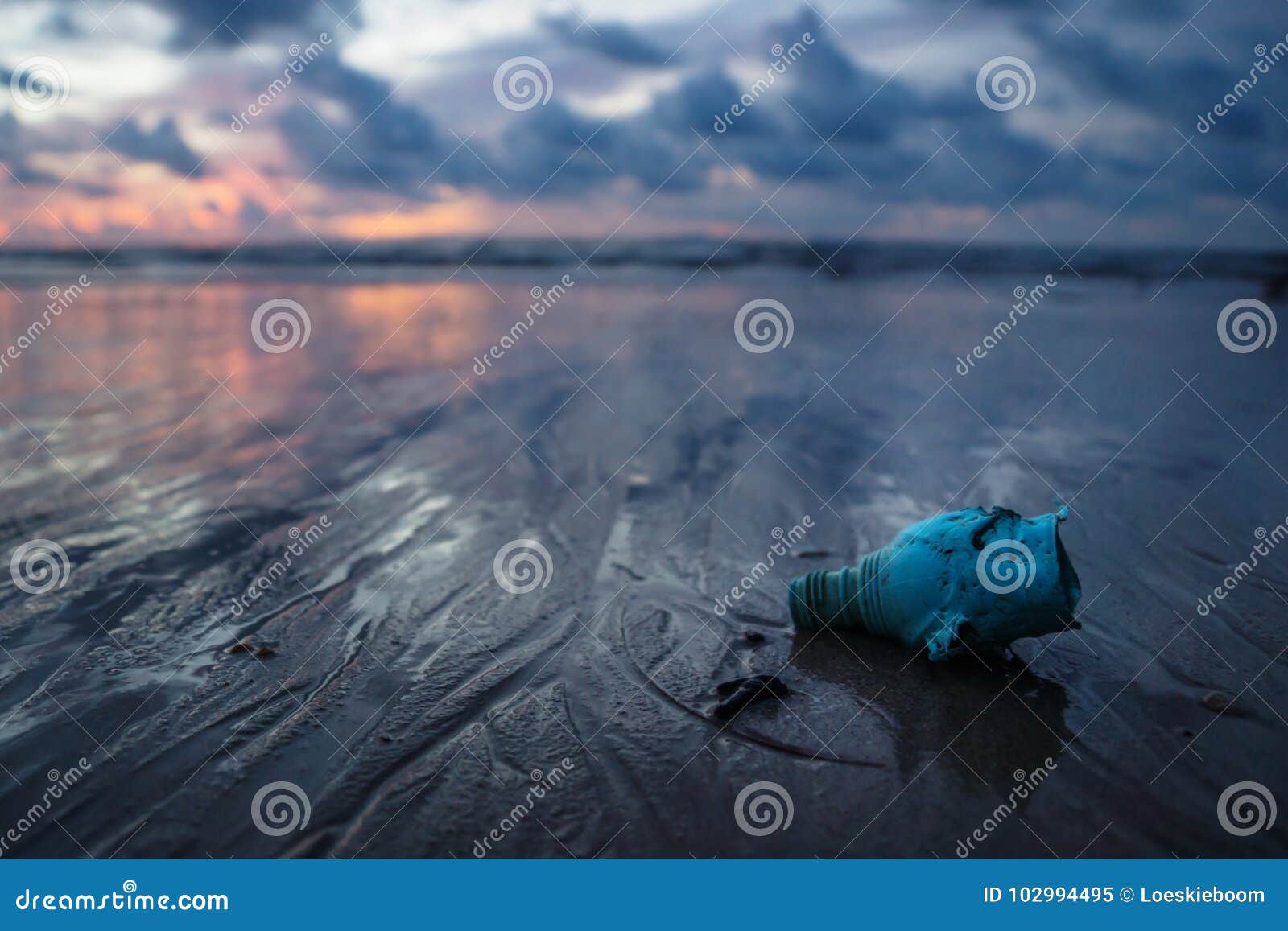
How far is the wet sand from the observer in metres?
3.03

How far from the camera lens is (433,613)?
178 inches

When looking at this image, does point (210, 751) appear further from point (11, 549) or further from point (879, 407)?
point (879, 407)

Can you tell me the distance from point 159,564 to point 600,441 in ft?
12.0

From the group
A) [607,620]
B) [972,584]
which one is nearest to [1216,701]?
[972,584]

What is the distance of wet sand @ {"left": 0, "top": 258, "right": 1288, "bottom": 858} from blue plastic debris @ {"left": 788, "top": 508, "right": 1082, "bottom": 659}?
165 mm

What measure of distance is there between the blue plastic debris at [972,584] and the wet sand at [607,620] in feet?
0.54

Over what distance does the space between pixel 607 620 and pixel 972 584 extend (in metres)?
1.70

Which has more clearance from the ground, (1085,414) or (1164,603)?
(1085,414)

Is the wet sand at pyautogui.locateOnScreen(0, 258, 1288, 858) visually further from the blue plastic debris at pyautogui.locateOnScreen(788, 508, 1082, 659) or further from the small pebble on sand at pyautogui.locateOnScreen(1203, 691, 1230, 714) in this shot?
the blue plastic debris at pyautogui.locateOnScreen(788, 508, 1082, 659)

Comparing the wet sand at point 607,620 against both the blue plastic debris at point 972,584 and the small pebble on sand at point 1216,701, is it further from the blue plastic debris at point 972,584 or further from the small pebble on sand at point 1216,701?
the blue plastic debris at point 972,584

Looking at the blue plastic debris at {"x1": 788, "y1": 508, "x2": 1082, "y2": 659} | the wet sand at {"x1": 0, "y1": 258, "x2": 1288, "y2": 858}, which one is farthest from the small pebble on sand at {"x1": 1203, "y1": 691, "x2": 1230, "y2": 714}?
the blue plastic debris at {"x1": 788, "y1": 508, "x2": 1082, "y2": 659}

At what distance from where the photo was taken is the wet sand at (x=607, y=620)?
3029mm

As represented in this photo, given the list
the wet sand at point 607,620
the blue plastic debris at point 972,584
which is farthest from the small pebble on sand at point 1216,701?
the blue plastic debris at point 972,584

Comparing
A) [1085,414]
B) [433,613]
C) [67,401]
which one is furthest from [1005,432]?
[67,401]
